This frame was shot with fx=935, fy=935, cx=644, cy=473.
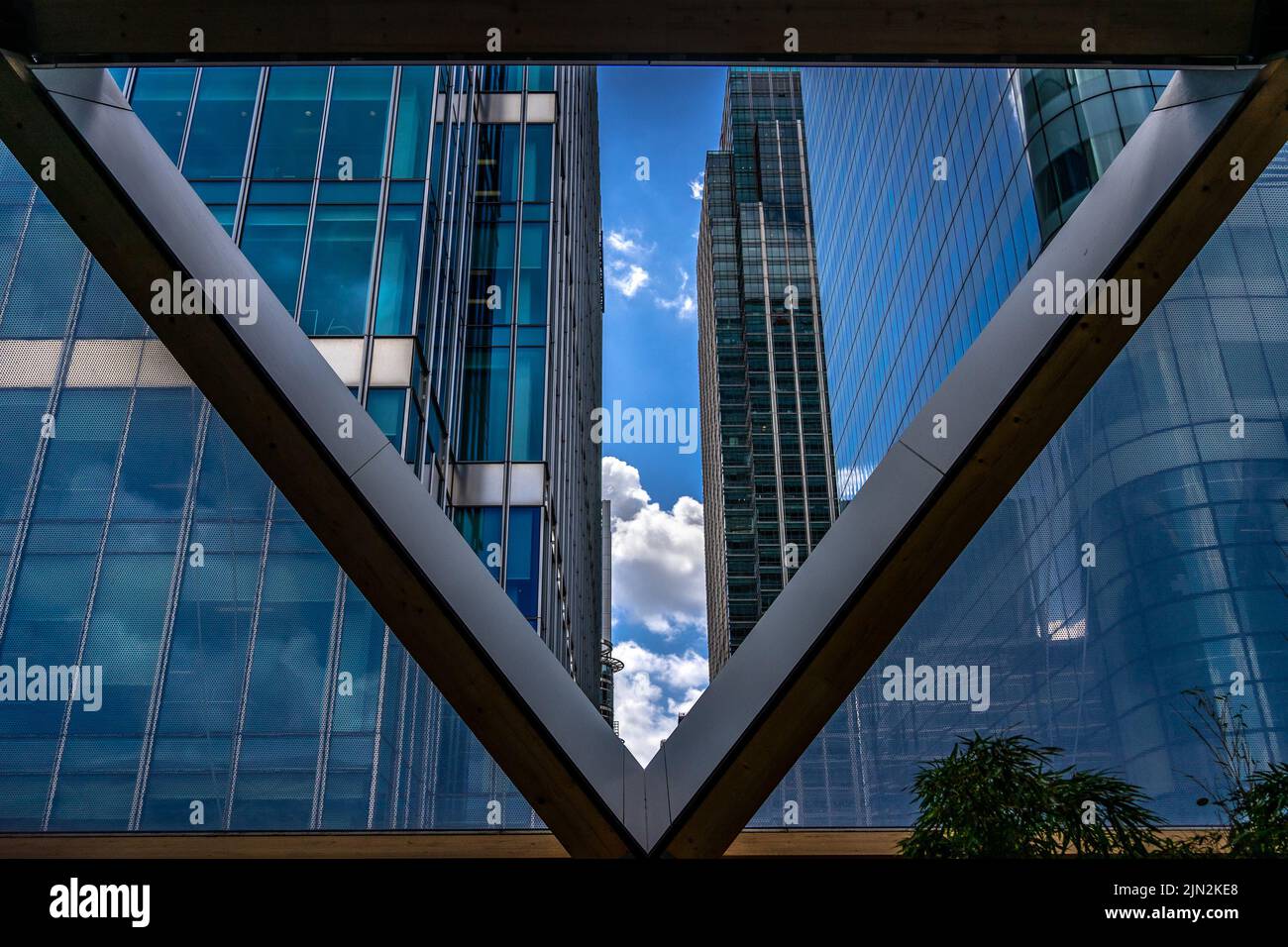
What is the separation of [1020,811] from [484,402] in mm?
18374

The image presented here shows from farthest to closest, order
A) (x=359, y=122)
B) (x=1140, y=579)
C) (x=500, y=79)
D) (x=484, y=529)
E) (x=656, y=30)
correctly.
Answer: (x=500, y=79), (x=484, y=529), (x=359, y=122), (x=1140, y=579), (x=656, y=30)

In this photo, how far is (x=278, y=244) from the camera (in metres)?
17.1

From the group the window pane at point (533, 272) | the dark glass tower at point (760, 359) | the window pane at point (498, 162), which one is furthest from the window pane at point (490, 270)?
the dark glass tower at point (760, 359)

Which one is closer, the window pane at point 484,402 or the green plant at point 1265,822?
the green plant at point 1265,822

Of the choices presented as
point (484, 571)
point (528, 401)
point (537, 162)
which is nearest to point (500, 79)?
point (537, 162)

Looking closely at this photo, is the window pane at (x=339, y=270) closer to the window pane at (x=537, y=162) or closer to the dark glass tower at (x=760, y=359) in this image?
the window pane at (x=537, y=162)

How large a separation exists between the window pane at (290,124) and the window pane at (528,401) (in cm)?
653

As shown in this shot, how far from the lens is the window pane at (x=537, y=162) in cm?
2448

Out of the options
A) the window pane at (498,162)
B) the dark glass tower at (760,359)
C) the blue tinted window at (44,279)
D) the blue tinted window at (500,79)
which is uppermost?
the dark glass tower at (760,359)

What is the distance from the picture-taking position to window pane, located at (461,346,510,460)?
69.5ft

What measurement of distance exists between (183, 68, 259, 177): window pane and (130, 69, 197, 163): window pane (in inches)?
8.1

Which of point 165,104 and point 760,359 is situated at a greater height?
point 760,359

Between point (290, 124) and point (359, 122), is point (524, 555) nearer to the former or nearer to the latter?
point (359, 122)

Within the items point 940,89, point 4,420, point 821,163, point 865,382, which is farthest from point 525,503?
point 821,163
